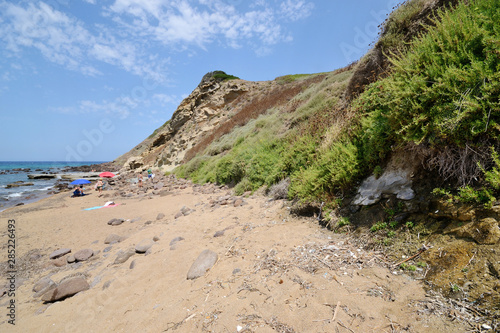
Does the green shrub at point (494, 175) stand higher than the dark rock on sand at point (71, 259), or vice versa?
the green shrub at point (494, 175)

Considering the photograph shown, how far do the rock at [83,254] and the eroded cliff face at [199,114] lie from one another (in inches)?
761

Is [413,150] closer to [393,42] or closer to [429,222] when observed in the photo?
[429,222]

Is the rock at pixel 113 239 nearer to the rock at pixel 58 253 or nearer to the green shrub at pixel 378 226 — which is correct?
the rock at pixel 58 253

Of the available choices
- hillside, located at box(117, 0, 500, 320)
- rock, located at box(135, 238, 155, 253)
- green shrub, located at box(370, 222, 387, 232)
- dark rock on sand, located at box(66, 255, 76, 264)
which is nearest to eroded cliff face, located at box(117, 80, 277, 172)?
dark rock on sand, located at box(66, 255, 76, 264)

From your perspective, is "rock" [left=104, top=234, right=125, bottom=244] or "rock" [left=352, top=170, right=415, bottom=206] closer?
"rock" [left=352, top=170, right=415, bottom=206]

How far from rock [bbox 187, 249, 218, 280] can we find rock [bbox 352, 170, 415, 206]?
273 centimetres

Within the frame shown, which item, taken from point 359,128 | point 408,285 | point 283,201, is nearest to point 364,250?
point 408,285

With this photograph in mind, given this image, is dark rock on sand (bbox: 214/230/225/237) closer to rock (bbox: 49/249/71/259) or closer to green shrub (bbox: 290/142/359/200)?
green shrub (bbox: 290/142/359/200)

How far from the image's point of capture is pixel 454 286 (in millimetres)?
2031

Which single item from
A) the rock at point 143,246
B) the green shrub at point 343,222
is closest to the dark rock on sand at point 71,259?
the rock at point 143,246

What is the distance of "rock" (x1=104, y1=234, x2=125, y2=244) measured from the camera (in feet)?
21.6

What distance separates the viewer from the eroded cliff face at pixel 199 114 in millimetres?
27016

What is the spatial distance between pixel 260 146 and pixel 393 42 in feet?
19.7

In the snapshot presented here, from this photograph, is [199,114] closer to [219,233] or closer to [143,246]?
[143,246]
